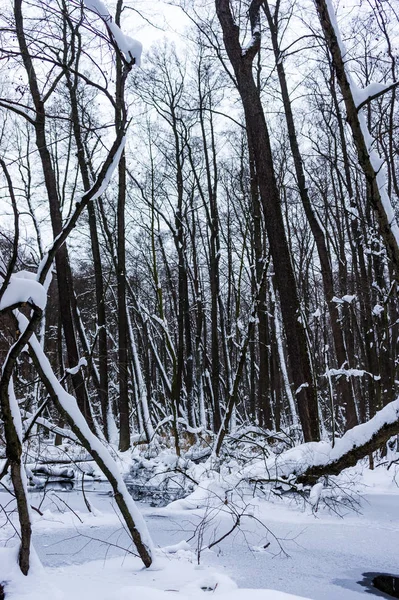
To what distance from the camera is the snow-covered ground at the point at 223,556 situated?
284cm

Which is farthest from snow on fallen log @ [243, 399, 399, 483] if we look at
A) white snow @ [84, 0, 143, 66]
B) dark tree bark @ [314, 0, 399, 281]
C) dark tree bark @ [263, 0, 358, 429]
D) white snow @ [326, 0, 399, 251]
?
dark tree bark @ [263, 0, 358, 429]

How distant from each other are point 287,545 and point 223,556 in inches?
26.2

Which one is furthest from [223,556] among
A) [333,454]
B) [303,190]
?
[303,190]

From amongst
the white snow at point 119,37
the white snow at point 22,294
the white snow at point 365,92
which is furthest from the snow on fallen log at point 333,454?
the white snow at point 119,37

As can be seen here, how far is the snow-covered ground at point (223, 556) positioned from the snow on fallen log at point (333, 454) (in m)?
0.41

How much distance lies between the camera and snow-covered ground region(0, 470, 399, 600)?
112 inches

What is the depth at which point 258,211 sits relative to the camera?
1230 cm

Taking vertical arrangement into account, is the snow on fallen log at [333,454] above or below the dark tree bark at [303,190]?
below

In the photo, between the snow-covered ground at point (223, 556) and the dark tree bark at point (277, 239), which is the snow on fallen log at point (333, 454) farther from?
the dark tree bark at point (277, 239)

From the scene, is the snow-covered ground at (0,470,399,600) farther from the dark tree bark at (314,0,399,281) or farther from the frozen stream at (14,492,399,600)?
the dark tree bark at (314,0,399,281)

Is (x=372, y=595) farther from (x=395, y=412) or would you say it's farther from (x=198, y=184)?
(x=198, y=184)

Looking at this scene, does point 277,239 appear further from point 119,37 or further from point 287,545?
point 119,37

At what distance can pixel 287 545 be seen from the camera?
4.38 meters

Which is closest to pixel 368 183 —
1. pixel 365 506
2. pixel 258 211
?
pixel 365 506
